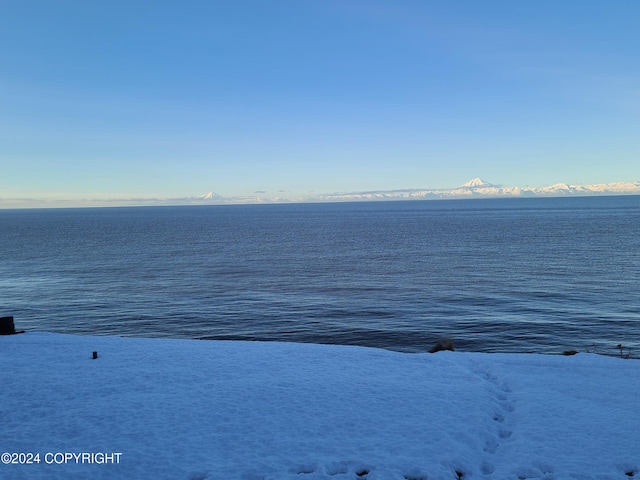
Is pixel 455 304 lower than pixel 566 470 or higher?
lower

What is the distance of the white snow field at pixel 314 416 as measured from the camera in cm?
1127

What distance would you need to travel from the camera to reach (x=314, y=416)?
45.5ft

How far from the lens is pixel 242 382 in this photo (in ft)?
55.0

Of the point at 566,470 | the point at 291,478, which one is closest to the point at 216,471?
the point at 291,478

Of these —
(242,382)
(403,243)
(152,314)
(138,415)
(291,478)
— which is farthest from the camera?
(403,243)

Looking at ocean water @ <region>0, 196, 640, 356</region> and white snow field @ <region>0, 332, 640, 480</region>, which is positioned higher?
white snow field @ <region>0, 332, 640, 480</region>

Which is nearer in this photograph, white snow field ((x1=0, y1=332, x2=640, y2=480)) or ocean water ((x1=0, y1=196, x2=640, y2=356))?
white snow field ((x1=0, y1=332, x2=640, y2=480))

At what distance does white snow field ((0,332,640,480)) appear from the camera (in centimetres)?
1127

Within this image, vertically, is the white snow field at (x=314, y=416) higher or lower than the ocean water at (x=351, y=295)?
higher

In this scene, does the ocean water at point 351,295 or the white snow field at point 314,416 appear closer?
the white snow field at point 314,416

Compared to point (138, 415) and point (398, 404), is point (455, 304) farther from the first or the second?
point (138, 415)

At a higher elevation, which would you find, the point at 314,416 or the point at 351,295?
the point at 314,416

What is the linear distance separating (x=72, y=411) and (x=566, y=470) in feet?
44.1

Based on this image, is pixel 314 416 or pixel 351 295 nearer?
pixel 314 416
